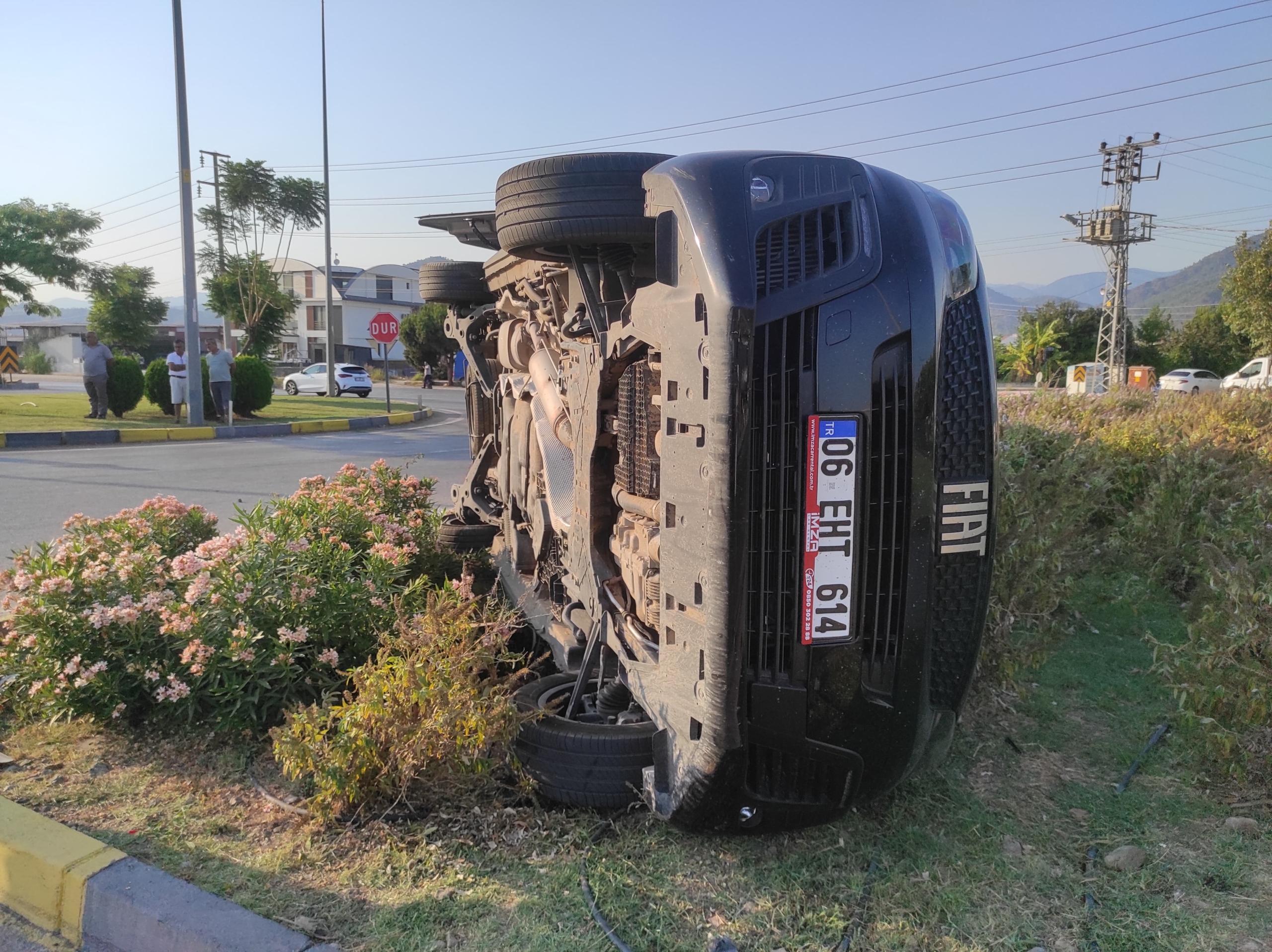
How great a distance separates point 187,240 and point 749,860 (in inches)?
679

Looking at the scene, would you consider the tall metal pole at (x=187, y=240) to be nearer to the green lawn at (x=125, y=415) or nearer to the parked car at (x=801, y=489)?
the green lawn at (x=125, y=415)

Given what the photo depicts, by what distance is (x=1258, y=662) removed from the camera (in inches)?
125

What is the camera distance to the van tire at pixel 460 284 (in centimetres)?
580

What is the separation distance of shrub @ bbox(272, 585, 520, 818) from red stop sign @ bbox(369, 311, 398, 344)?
2066cm

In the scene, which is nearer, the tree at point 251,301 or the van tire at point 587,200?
the van tire at point 587,200

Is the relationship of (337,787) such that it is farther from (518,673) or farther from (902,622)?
(902,622)

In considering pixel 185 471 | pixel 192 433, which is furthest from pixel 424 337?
pixel 185 471

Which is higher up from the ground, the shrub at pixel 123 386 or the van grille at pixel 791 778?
the shrub at pixel 123 386

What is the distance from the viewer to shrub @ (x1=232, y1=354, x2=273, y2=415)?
1850cm

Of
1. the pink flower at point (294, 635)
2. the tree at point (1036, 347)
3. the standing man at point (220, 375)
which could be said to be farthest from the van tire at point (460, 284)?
the tree at point (1036, 347)

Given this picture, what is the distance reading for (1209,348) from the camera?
4553 centimetres

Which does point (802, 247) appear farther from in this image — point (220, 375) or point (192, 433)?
point (220, 375)

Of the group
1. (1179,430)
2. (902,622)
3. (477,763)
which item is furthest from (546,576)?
(1179,430)

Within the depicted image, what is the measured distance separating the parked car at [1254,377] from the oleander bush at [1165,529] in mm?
454
